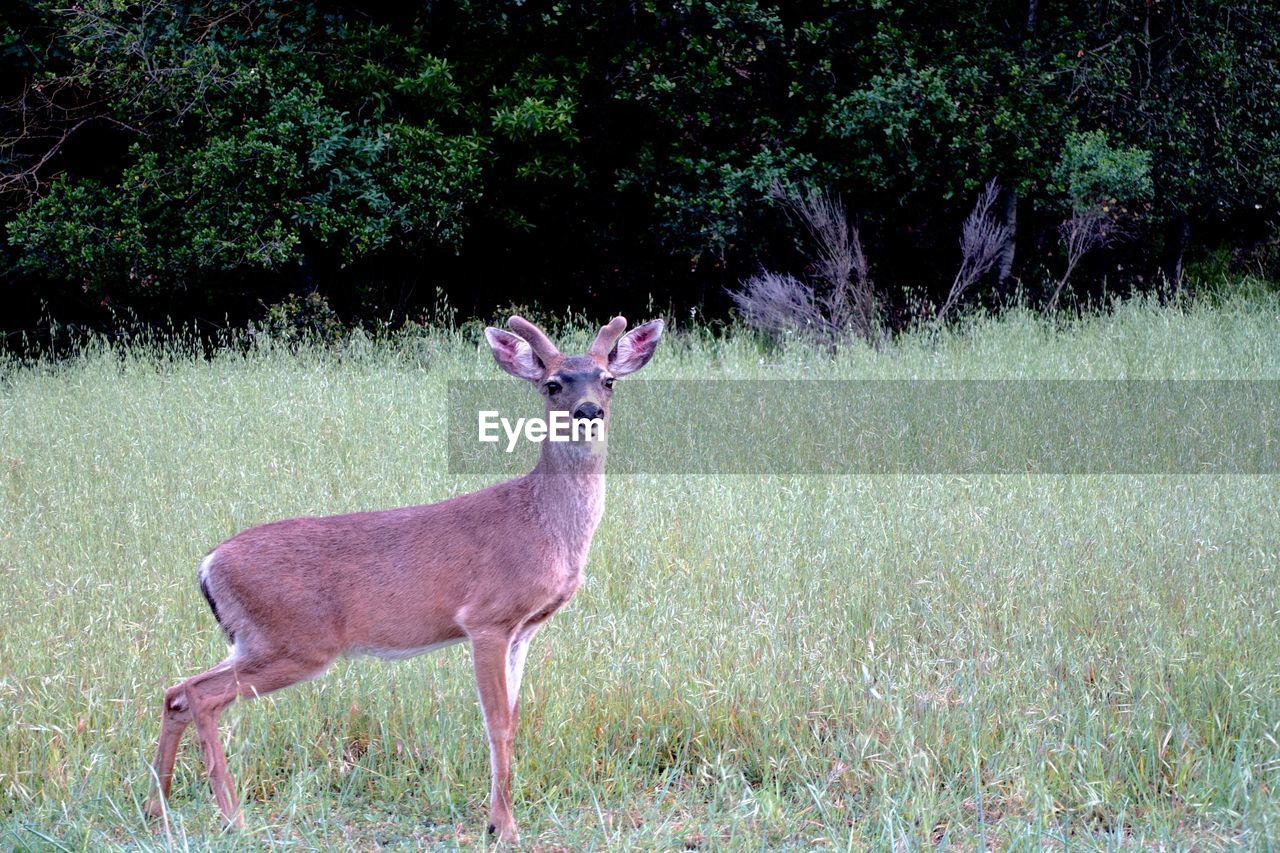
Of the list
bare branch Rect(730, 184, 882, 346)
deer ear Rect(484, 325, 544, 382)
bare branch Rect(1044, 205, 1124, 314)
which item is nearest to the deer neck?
deer ear Rect(484, 325, 544, 382)

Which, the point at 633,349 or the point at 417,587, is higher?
the point at 633,349

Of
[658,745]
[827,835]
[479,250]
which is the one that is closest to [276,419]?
[658,745]

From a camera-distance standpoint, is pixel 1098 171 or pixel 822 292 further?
pixel 822 292

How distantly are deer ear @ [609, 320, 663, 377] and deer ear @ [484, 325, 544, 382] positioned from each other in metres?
0.25

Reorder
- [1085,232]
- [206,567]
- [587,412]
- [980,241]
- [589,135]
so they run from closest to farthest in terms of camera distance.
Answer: [206,567] → [587,412] → [980,241] → [1085,232] → [589,135]

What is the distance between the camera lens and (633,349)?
14.5ft

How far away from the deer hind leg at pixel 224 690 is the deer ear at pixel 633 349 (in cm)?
133

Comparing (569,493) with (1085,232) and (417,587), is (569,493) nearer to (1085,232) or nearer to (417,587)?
(417,587)

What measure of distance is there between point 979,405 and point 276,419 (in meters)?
5.24

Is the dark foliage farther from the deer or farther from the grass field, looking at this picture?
the deer

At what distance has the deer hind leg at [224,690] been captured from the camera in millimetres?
3939

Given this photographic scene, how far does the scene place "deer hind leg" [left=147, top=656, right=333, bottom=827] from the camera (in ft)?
12.9

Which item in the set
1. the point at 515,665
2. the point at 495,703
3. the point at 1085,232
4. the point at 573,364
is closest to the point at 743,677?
the point at 515,665

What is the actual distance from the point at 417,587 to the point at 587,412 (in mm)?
761
